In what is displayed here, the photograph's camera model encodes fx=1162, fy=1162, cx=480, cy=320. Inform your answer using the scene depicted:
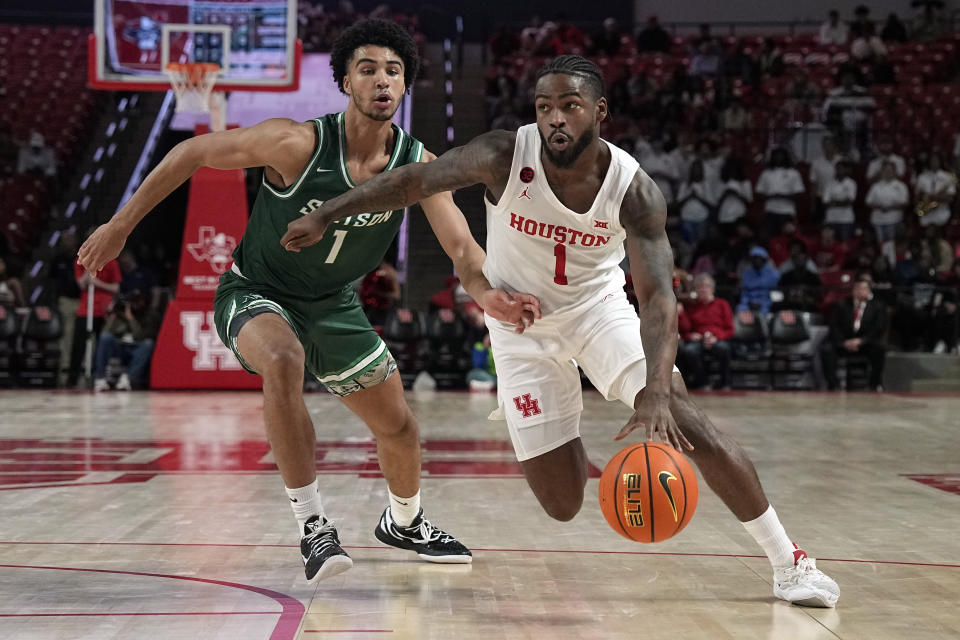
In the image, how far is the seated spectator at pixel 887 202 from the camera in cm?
1714

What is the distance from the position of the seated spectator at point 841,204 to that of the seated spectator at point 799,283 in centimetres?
172

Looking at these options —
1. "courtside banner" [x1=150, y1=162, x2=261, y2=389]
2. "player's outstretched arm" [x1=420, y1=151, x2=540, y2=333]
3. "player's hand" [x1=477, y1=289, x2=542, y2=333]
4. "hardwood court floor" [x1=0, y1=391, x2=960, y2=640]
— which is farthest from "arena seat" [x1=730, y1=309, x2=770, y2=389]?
"player's hand" [x1=477, y1=289, x2=542, y2=333]

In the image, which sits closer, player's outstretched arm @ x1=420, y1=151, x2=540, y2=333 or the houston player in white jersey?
the houston player in white jersey

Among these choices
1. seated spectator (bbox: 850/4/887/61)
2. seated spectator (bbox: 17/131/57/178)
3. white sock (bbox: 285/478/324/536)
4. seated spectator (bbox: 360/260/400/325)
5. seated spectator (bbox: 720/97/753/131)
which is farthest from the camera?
seated spectator (bbox: 850/4/887/61)

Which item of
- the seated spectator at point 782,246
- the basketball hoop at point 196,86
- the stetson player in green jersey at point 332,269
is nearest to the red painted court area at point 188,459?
the stetson player in green jersey at point 332,269

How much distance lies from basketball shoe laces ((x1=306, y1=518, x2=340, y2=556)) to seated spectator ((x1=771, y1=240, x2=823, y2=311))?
39.2ft

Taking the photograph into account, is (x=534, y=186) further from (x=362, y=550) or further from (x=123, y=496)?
(x=123, y=496)

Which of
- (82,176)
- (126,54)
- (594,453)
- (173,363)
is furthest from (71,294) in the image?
(594,453)

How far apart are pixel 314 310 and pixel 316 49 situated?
20.6m

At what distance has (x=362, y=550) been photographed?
16.1 feet

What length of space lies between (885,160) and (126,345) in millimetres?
11277

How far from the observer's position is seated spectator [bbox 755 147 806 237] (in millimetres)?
17578

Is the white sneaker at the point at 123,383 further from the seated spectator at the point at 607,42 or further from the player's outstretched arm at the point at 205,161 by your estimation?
the seated spectator at the point at 607,42

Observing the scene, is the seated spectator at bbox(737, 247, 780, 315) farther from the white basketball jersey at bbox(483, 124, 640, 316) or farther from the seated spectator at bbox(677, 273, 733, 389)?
the white basketball jersey at bbox(483, 124, 640, 316)
